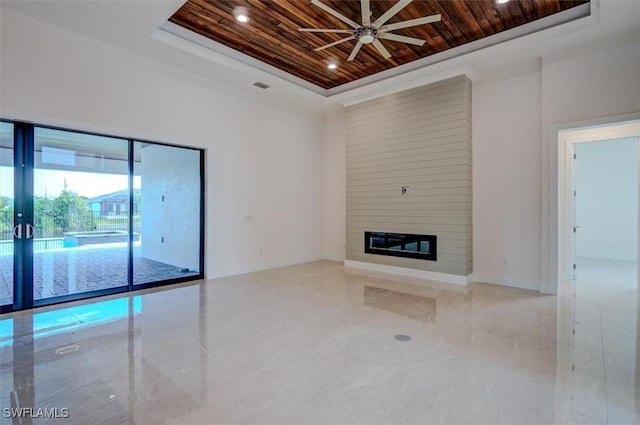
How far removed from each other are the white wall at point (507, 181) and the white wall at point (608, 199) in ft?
10.7

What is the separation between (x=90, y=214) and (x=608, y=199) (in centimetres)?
1128

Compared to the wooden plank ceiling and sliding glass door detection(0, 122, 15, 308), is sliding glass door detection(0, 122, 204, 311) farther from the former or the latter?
the wooden plank ceiling

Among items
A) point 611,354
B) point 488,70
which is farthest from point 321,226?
point 611,354

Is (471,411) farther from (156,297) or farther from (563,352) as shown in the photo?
(156,297)

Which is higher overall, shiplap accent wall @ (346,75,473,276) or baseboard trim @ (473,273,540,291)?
shiplap accent wall @ (346,75,473,276)

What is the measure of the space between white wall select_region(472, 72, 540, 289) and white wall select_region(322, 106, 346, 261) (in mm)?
3201

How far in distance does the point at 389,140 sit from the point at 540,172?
2.70 meters

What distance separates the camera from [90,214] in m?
4.92

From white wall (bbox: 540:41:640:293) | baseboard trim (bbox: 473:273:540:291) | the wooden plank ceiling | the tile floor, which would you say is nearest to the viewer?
the tile floor

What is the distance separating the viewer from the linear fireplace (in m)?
5.94

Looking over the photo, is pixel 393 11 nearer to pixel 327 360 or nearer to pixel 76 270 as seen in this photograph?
pixel 327 360

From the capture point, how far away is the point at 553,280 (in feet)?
16.2

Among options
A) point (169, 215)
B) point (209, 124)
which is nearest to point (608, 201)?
point (209, 124)

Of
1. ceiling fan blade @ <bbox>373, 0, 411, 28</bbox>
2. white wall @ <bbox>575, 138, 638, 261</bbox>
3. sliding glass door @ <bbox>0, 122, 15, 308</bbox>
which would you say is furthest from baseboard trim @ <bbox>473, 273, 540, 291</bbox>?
sliding glass door @ <bbox>0, 122, 15, 308</bbox>
